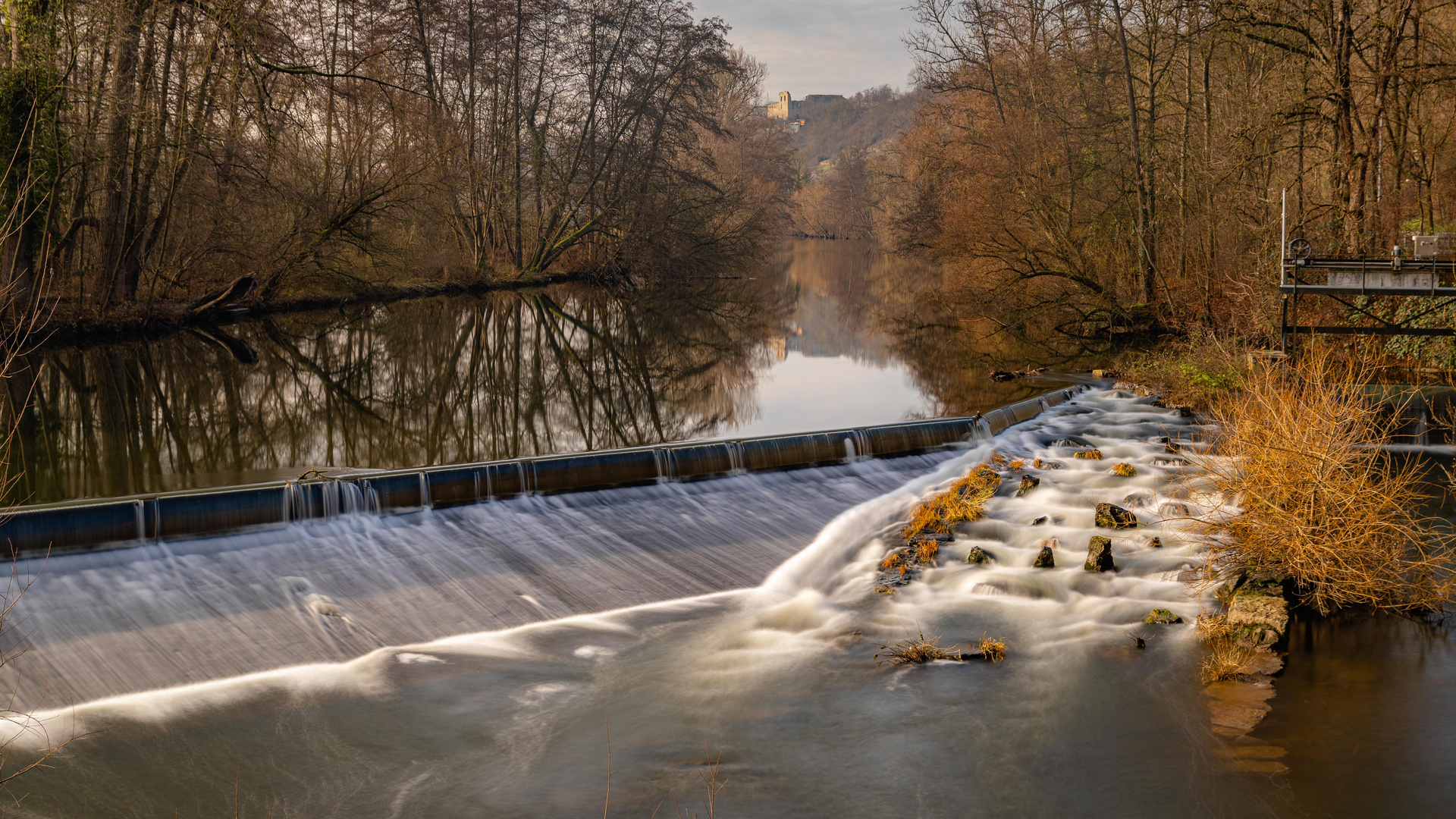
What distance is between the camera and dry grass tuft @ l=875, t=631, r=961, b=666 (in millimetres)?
7488

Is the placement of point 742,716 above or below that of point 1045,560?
below

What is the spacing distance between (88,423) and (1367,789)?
48.6 feet

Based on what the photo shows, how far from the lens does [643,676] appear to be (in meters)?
7.37

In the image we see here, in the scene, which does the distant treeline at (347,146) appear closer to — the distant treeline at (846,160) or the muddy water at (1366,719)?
the muddy water at (1366,719)

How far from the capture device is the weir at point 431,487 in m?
8.89

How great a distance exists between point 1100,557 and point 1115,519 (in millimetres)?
1157

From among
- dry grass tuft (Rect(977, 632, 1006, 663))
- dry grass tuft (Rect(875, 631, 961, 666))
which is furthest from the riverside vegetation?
dry grass tuft (Rect(875, 631, 961, 666))

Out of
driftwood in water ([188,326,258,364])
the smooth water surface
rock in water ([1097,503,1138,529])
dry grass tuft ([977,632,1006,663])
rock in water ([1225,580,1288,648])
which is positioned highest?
driftwood in water ([188,326,258,364])

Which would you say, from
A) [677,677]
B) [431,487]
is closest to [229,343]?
[431,487]

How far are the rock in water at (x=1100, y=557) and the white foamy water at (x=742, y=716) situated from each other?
11cm

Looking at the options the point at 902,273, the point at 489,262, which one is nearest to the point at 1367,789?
the point at 489,262

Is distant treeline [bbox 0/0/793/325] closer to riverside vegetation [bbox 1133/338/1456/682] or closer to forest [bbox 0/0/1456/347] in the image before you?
forest [bbox 0/0/1456/347]

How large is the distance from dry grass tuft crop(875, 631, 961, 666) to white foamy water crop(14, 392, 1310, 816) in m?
0.11

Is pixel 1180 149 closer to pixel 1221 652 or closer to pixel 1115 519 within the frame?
pixel 1115 519
